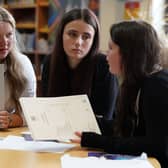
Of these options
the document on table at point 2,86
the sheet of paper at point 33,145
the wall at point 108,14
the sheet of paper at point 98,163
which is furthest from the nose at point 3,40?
the wall at point 108,14

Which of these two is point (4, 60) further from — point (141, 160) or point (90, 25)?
point (141, 160)

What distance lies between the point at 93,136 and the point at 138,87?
257 mm

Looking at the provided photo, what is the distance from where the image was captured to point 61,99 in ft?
4.82

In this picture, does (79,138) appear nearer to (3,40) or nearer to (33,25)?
(3,40)

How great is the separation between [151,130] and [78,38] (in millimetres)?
792

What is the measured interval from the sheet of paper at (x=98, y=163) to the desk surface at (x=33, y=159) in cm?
3

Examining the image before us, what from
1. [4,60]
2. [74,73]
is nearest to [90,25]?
[74,73]

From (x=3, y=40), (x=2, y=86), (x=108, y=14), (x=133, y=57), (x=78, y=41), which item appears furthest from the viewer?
(x=108, y=14)

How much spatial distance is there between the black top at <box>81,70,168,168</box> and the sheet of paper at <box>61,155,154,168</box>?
0.06 meters

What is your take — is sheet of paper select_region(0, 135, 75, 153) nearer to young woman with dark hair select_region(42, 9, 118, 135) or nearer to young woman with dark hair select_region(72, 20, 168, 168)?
young woman with dark hair select_region(72, 20, 168, 168)

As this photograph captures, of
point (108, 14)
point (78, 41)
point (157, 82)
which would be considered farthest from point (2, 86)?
point (108, 14)

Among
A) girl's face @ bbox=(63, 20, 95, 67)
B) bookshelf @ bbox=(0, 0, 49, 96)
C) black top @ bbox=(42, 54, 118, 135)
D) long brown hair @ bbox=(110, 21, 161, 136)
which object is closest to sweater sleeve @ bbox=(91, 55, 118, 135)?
black top @ bbox=(42, 54, 118, 135)

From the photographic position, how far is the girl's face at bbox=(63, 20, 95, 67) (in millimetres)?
1872

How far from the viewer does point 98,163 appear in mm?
1190
